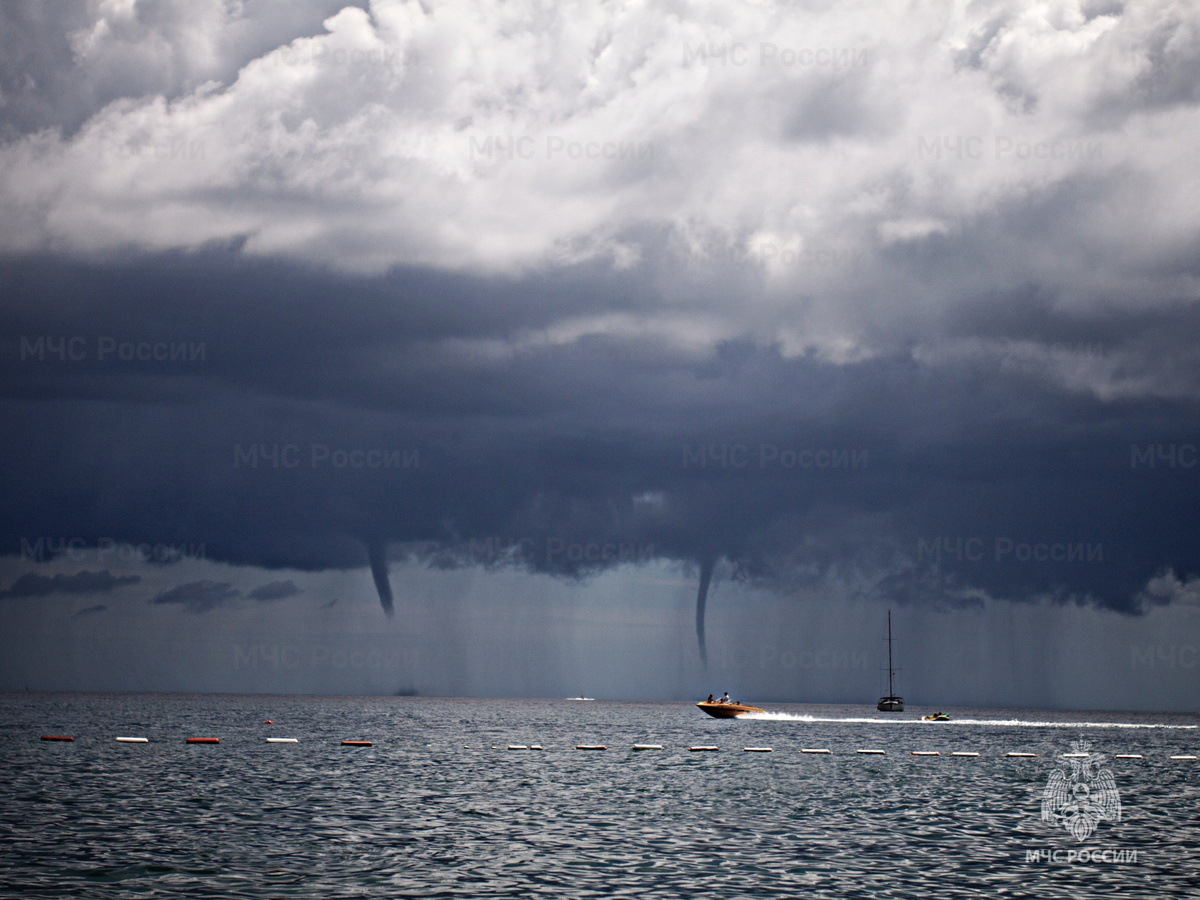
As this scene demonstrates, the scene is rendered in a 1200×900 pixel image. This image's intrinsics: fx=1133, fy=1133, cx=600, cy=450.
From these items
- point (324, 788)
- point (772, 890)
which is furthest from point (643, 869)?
point (324, 788)

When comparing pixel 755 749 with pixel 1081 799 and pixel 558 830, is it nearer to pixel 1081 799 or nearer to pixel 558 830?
pixel 1081 799

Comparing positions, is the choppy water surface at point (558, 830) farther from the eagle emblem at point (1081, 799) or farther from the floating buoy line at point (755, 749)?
the floating buoy line at point (755, 749)

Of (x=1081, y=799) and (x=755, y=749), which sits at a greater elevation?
(x=1081, y=799)

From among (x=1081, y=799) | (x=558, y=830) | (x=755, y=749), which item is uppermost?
(x=558, y=830)

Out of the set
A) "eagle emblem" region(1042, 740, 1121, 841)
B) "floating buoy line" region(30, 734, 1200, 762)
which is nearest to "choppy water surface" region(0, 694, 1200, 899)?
"eagle emblem" region(1042, 740, 1121, 841)

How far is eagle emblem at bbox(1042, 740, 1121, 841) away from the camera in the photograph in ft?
239

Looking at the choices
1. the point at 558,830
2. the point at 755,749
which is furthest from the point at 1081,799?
the point at 755,749

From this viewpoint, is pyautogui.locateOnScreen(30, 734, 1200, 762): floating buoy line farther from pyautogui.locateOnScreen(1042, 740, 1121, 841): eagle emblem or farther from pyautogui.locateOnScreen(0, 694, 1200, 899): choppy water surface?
pyautogui.locateOnScreen(0, 694, 1200, 899): choppy water surface

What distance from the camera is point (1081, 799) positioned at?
9469 centimetres

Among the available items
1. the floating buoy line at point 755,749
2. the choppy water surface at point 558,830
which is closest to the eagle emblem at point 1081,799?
the choppy water surface at point 558,830

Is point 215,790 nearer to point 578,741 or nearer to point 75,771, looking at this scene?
point 75,771

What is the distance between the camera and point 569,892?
45.3 metres

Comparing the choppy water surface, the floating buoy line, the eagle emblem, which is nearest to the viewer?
the choppy water surface

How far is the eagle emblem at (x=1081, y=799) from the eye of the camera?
72.9 m
